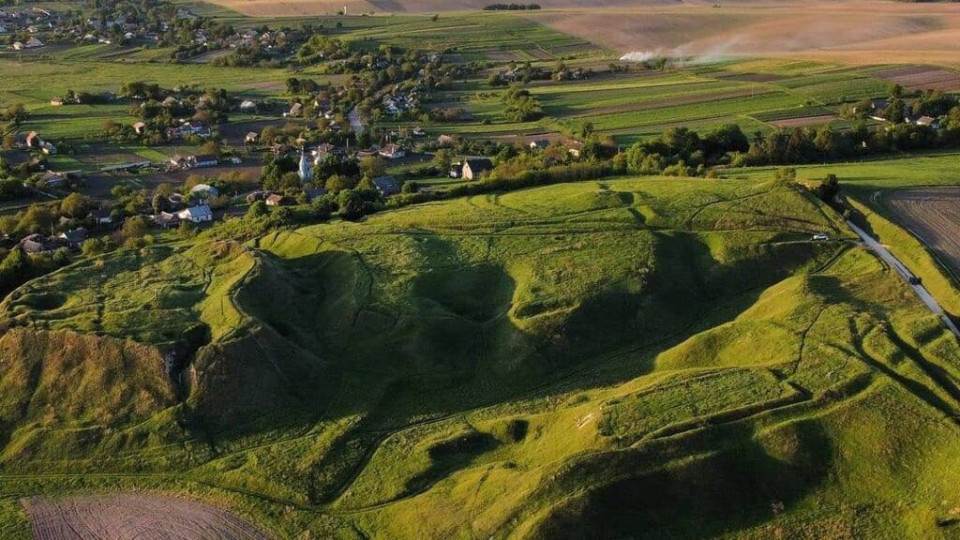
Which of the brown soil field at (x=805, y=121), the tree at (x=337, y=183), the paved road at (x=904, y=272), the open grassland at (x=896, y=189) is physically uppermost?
the brown soil field at (x=805, y=121)

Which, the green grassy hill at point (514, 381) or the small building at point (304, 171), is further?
the small building at point (304, 171)

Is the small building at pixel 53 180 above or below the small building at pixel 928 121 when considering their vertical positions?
below

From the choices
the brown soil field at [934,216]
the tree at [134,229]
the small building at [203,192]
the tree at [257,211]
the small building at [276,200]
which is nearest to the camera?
the brown soil field at [934,216]

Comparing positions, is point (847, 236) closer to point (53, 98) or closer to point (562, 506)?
point (562, 506)

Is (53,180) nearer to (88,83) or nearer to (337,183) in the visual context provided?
(337,183)

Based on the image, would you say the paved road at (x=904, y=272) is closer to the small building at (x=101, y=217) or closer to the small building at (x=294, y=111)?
the small building at (x=101, y=217)

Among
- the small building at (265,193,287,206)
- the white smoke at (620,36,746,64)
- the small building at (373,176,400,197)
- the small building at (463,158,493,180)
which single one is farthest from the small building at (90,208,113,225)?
the white smoke at (620,36,746,64)

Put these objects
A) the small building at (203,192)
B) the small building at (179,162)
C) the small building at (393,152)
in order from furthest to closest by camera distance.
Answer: the small building at (393,152), the small building at (179,162), the small building at (203,192)

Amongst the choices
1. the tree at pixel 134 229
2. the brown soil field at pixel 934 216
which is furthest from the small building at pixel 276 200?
the brown soil field at pixel 934 216
